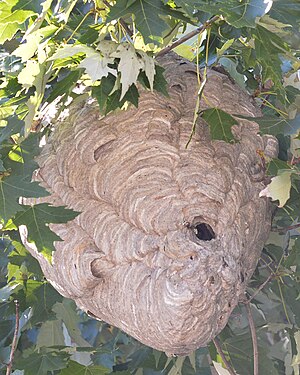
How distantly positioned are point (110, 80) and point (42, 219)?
14.5 inches

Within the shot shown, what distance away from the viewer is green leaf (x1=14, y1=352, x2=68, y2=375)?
8.38ft

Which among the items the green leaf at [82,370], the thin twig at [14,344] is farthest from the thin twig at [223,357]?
the thin twig at [14,344]

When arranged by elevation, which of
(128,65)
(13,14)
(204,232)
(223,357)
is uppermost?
(13,14)

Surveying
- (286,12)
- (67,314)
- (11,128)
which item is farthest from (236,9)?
(67,314)

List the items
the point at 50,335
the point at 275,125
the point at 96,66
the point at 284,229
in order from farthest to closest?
the point at 50,335 < the point at 284,229 < the point at 275,125 < the point at 96,66

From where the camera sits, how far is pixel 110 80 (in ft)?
6.93

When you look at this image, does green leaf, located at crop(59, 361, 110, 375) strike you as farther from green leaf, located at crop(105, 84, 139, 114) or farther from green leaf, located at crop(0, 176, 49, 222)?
green leaf, located at crop(105, 84, 139, 114)

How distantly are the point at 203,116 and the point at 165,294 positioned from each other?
1.62ft

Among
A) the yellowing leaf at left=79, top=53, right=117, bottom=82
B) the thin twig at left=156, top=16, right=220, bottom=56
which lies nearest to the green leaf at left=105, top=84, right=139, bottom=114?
the yellowing leaf at left=79, top=53, right=117, bottom=82

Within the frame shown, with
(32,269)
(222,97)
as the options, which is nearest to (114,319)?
(32,269)

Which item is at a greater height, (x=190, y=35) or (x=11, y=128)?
(x=190, y=35)

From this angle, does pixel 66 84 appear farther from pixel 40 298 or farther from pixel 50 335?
pixel 50 335

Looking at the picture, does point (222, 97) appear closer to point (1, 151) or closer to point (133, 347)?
point (1, 151)

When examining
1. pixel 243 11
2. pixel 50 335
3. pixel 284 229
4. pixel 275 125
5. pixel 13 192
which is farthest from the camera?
pixel 50 335
